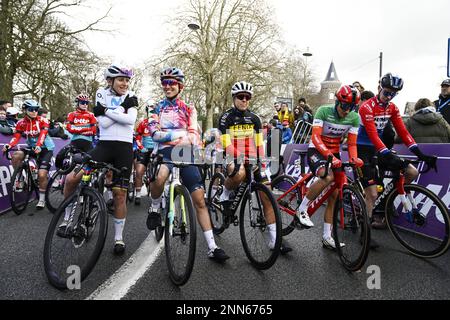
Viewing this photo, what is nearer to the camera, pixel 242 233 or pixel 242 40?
pixel 242 233

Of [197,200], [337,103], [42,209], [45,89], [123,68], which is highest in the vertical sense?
[45,89]

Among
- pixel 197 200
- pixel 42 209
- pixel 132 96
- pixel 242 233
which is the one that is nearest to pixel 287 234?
pixel 242 233

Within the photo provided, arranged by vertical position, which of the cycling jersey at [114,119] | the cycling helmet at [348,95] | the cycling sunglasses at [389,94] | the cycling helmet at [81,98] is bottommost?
the cycling jersey at [114,119]

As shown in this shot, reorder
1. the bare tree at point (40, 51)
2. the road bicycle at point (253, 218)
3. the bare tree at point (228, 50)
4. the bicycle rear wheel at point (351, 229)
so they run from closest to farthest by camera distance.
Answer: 1. the bicycle rear wheel at point (351, 229)
2. the road bicycle at point (253, 218)
3. the bare tree at point (40, 51)
4. the bare tree at point (228, 50)

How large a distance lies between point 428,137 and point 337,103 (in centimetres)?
228

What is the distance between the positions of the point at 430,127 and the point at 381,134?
1127 mm

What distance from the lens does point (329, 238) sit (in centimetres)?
411

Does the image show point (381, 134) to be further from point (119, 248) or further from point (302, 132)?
point (302, 132)

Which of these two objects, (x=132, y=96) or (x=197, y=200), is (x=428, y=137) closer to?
(x=197, y=200)

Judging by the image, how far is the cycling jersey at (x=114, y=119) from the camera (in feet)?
12.3

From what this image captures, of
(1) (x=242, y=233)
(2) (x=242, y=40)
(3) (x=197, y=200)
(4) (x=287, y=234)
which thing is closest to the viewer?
(3) (x=197, y=200)

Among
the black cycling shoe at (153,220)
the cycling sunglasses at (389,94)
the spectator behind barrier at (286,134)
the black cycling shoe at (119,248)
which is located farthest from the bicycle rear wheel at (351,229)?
the spectator behind barrier at (286,134)

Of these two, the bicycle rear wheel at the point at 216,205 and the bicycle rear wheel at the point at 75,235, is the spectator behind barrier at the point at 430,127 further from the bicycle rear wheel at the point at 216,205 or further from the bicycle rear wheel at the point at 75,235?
the bicycle rear wheel at the point at 75,235

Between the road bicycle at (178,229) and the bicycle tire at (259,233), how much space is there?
881 mm
